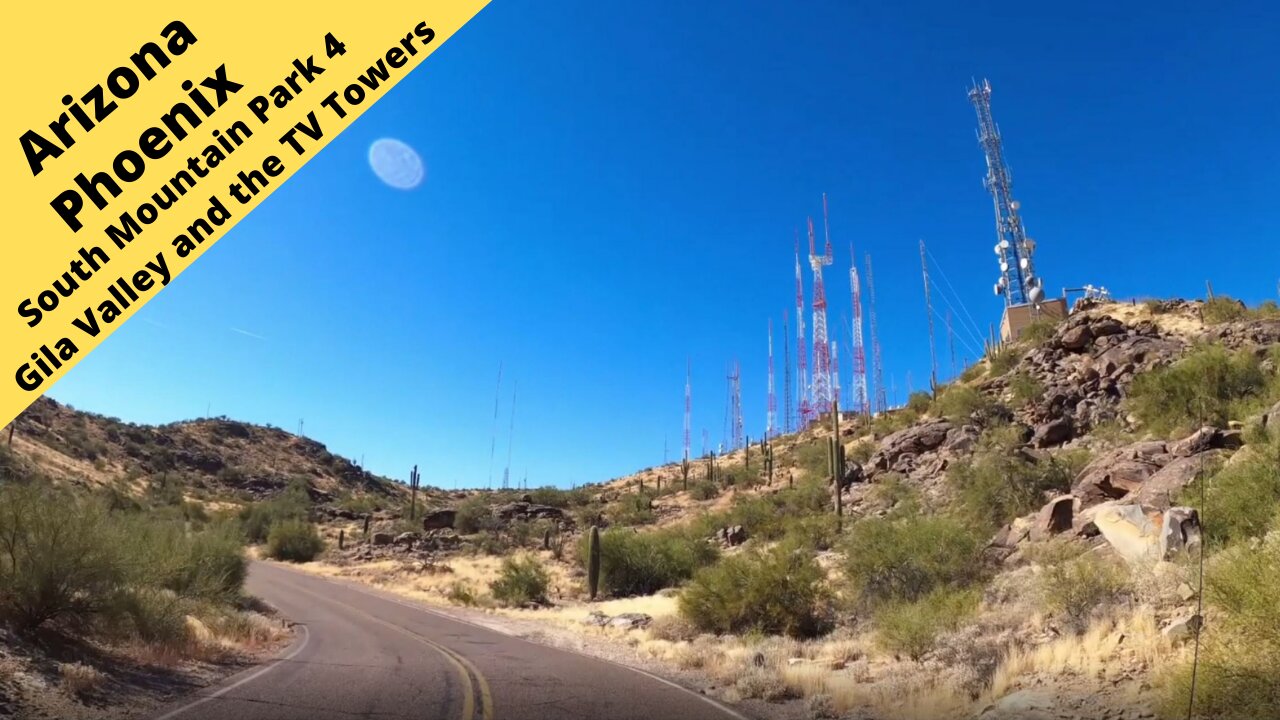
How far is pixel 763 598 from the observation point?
20766mm

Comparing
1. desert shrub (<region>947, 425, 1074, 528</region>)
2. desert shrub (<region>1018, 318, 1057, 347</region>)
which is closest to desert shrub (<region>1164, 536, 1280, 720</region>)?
desert shrub (<region>947, 425, 1074, 528</region>)

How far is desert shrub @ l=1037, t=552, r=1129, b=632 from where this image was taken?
1256cm

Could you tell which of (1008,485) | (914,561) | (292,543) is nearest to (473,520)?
(292,543)

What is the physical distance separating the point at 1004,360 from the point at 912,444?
479 inches

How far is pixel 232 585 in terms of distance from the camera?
2342 cm

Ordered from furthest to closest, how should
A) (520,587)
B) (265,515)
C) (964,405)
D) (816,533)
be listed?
(265,515)
(964,405)
(520,587)
(816,533)

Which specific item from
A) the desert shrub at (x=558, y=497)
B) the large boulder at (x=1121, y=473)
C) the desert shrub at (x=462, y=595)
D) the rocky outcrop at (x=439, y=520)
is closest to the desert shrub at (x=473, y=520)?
the rocky outcrop at (x=439, y=520)

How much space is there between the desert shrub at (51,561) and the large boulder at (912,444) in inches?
1418

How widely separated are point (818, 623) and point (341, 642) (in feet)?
42.6

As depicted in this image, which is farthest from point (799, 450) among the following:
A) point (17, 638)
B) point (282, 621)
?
point (17, 638)

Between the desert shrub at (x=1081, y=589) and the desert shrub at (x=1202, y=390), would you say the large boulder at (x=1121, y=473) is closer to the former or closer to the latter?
the desert shrub at (x=1202, y=390)

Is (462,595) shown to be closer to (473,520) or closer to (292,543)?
(292,543)

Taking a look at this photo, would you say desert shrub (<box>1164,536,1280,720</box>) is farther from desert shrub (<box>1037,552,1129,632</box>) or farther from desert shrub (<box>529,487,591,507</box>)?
desert shrub (<box>529,487,591,507</box>)

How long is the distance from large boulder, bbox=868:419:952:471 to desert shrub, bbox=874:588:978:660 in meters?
23.5
